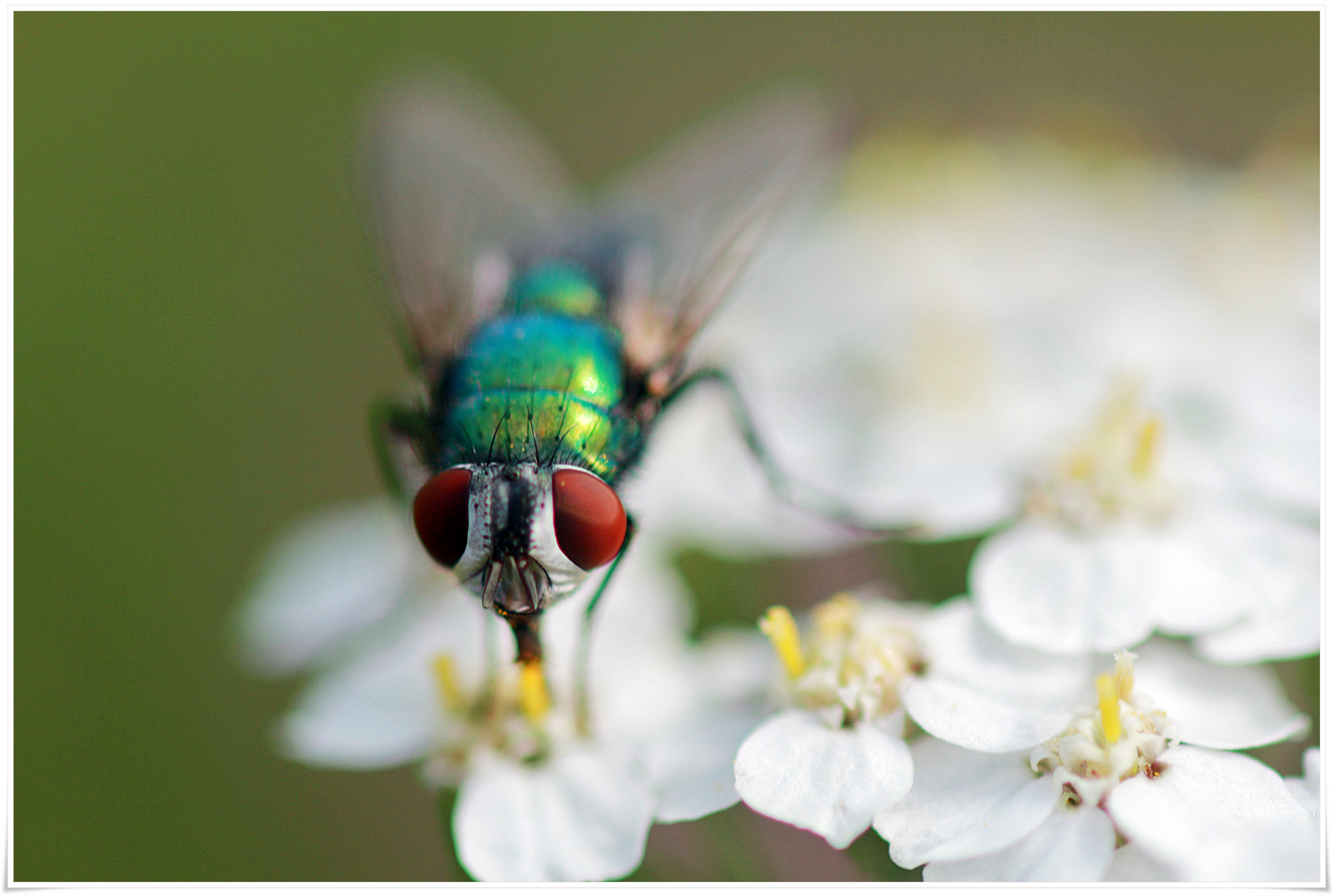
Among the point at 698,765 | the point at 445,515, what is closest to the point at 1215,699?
the point at 698,765

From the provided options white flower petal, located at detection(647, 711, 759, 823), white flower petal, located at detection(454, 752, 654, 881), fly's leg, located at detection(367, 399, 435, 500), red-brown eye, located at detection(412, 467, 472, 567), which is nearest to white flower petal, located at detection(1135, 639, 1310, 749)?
white flower petal, located at detection(647, 711, 759, 823)

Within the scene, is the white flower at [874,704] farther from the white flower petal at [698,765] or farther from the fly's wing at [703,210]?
the fly's wing at [703,210]

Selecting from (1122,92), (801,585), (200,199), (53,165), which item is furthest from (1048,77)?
(53,165)

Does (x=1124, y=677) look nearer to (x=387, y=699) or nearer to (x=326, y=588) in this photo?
(x=387, y=699)

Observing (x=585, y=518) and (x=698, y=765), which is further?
(x=698, y=765)

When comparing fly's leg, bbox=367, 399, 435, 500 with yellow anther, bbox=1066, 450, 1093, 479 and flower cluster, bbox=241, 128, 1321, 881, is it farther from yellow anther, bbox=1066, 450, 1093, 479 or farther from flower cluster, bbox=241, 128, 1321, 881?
yellow anther, bbox=1066, 450, 1093, 479

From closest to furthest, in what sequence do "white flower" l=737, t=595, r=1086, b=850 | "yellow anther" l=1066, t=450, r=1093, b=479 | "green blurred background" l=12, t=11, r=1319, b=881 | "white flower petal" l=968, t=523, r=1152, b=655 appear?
1. "white flower" l=737, t=595, r=1086, b=850
2. "white flower petal" l=968, t=523, r=1152, b=655
3. "yellow anther" l=1066, t=450, r=1093, b=479
4. "green blurred background" l=12, t=11, r=1319, b=881

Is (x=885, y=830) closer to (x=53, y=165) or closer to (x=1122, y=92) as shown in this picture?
(x=53, y=165)
